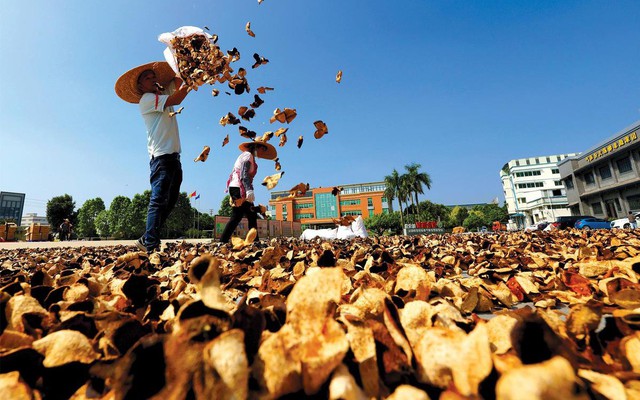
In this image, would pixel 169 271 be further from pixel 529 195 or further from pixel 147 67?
pixel 529 195

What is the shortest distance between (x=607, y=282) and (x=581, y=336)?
481mm

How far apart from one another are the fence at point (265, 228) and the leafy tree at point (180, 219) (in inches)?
972

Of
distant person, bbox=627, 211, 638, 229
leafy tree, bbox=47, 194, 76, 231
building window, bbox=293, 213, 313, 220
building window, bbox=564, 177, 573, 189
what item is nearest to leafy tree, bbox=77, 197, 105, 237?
leafy tree, bbox=47, 194, 76, 231

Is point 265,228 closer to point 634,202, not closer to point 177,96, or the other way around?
point 177,96

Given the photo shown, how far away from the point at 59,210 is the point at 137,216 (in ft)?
50.6

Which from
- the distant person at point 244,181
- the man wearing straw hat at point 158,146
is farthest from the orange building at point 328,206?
the man wearing straw hat at point 158,146

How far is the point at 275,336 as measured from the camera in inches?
17.3

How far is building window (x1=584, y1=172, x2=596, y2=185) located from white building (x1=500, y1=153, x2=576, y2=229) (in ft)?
47.8

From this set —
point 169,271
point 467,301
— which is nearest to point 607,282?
point 467,301

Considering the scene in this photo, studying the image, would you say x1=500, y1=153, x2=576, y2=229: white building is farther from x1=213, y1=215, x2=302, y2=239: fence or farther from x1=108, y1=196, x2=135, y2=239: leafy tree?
x1=108, y1=196, x2=135, y2=239: leafy tree

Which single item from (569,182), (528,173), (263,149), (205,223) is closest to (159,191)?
(263,149)

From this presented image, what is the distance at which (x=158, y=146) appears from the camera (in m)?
3.35

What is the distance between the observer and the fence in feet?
41.2

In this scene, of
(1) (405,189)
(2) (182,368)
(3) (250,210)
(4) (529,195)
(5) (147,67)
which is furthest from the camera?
(4) (529,195)
